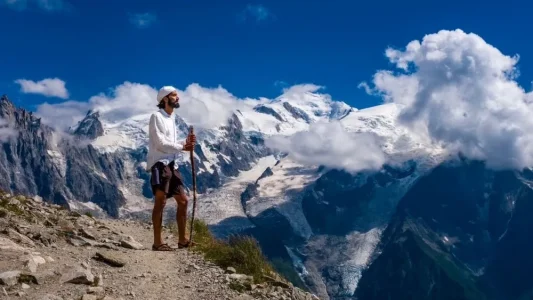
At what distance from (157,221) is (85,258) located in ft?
8.16

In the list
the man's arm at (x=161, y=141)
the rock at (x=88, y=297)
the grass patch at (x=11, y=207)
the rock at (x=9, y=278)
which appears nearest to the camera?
the rock at (x=88, y=297)

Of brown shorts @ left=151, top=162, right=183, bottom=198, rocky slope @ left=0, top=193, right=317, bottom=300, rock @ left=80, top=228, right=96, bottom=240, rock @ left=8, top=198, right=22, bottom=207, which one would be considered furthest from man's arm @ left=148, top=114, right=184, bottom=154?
rock @ left=8, top=198, right=22, bottom=207

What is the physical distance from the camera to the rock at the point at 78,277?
1166 centimetres

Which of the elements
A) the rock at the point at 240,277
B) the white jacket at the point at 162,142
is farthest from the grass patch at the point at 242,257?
the white jacket at the point at 162,142

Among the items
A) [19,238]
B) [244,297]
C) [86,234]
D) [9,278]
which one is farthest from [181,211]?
[9,278]

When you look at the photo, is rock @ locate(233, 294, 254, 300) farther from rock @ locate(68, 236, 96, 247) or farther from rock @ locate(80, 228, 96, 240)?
rock @ locate(80, 228, 96, 240)

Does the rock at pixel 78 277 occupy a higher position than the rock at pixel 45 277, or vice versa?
the rock at pixel 78 277

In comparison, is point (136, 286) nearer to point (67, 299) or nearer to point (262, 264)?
point (67, 299)

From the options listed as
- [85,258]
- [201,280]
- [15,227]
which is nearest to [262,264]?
[201,280]

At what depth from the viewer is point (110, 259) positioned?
14.0 meters

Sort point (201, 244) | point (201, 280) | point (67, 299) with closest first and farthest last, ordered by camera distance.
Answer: point (67, 299) → point (201, 280) → point (201, 244)

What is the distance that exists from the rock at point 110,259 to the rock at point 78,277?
1837 millimetres

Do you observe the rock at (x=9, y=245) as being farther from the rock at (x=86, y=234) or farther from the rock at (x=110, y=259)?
the rock at (x=86, y=234)

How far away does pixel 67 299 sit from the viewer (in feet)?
34.8
